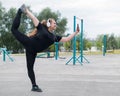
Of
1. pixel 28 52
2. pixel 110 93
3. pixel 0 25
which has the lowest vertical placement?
pixel 110 93

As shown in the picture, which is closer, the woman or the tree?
the woman

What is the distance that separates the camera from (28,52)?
865 centimetres

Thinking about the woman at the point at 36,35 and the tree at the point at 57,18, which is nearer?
the woman at the point at 36,35

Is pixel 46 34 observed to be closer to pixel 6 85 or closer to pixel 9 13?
pixel 6 85

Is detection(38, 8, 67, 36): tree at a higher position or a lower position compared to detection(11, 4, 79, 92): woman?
higher

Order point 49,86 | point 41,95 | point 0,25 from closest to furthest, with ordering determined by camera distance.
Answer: point 41,95 → point 49,86 → point 0,25

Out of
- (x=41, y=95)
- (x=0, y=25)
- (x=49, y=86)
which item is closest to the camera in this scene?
(x=41, y=95)

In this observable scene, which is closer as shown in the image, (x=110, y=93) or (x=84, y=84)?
(x=110, y=93)

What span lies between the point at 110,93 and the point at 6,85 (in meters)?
2.96

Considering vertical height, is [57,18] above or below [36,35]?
above

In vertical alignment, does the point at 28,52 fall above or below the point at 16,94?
above

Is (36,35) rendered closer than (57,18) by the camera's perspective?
Yes

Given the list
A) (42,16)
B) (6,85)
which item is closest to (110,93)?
(6,85)

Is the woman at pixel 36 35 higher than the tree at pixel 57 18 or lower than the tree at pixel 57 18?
lower
